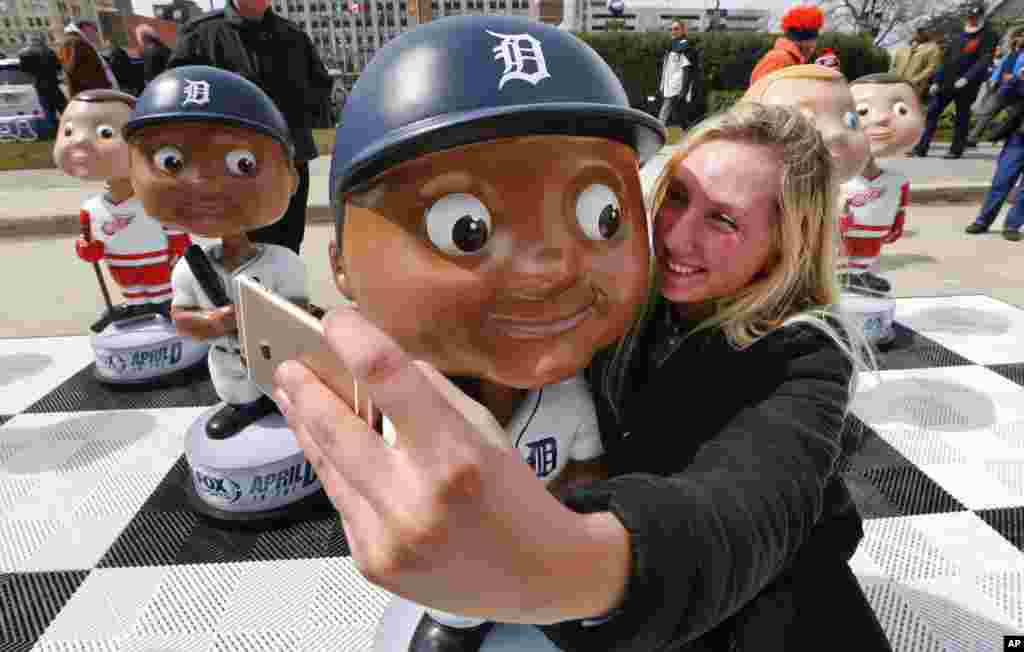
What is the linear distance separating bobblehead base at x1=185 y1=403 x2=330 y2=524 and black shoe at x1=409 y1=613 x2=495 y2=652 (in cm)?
78

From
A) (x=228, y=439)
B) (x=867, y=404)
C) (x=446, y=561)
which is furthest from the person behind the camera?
(x=867, y=404)

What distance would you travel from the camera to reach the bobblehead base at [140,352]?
7.32 ft

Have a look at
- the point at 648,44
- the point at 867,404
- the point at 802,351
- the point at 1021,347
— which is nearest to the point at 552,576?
the point at 802,351

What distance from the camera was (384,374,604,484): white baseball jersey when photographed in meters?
0.88

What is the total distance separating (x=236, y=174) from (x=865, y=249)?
7.08 feet

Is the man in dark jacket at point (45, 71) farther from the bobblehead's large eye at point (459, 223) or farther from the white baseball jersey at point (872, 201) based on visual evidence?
the bobblehead's large eye at point (459, 223)

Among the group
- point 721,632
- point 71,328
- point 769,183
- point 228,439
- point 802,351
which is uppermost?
point 769,183

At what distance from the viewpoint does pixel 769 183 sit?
2.62 feet

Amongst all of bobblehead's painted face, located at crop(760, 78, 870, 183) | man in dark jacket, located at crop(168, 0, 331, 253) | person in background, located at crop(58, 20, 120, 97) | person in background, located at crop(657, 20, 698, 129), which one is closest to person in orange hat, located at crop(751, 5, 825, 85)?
bobblehead's painted face, located at crop(760, 78, 870, 183)

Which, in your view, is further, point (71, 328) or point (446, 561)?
point (71, 328)

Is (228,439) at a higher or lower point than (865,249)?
lower

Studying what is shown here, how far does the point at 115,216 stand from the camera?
2.23m

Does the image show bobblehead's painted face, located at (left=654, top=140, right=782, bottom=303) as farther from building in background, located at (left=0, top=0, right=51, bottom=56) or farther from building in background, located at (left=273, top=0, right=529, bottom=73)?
building in background, located at (left=0, top=0, right=51, bottom=56)

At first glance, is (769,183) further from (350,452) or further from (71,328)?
(71,328)
